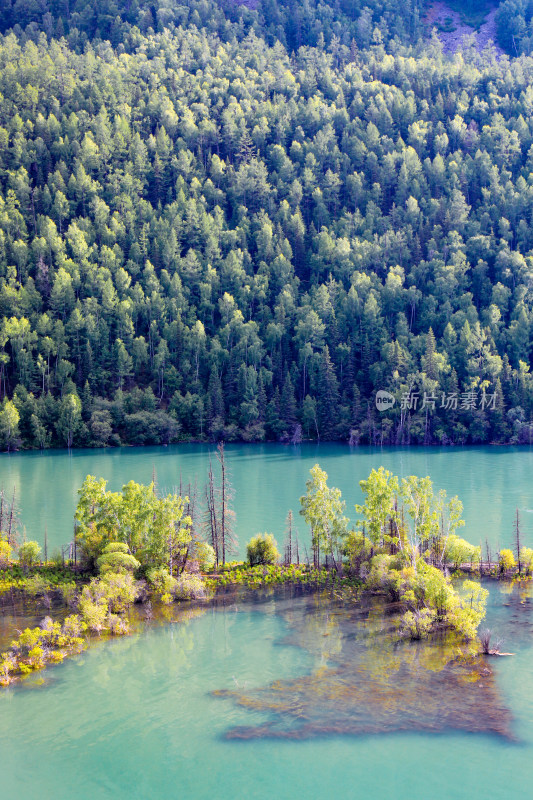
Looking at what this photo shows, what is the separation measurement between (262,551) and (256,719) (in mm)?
21154

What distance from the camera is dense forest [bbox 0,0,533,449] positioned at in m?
136

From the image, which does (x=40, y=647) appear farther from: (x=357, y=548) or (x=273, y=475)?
(x=273, y=475)

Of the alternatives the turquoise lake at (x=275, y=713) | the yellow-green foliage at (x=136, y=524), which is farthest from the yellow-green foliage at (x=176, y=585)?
the turquoise lake at (x=275, y=713)

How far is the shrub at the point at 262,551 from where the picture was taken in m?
57.0

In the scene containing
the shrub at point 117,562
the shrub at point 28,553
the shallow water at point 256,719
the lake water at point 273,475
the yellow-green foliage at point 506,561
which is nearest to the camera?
the shallow water at point 256,719

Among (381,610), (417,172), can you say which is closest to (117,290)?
(417,172)

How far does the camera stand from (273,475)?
101312mm

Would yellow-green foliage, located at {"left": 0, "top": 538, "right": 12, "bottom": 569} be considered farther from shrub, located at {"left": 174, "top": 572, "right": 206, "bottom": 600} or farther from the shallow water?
the shallow water

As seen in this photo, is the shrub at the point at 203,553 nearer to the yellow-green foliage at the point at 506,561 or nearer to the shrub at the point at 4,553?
the shrub at the point at 4,553

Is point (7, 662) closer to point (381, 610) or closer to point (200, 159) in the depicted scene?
point (381, 610)

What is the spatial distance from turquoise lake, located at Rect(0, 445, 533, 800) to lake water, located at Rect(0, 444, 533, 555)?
17.7 metres

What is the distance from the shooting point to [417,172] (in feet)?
573

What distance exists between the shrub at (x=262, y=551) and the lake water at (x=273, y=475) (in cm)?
605

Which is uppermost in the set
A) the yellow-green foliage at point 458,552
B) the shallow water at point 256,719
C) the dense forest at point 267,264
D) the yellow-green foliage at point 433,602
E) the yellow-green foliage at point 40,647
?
the dense forest at point 267,264
